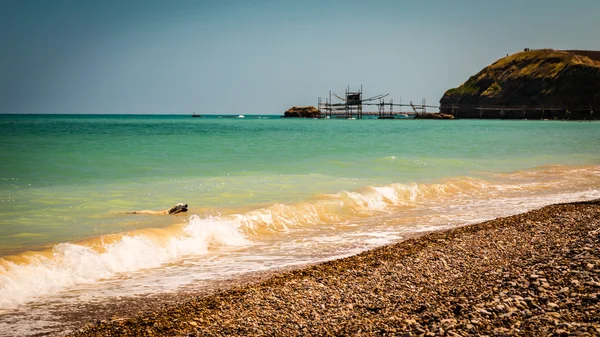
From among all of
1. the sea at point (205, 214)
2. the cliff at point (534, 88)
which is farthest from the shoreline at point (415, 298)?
the cliff at point (534, 88)

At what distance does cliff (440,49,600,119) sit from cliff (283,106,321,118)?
41.2 metres

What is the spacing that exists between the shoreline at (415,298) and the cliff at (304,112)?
524ft

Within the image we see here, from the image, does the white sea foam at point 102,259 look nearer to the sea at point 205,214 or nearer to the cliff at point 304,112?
the sea at point 205,214

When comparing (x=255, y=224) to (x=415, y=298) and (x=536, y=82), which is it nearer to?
(x=415, y=298)

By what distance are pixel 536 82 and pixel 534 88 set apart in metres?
1.56

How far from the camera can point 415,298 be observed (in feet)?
17.0

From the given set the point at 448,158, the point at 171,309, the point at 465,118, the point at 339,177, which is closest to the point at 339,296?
the point at 171,309

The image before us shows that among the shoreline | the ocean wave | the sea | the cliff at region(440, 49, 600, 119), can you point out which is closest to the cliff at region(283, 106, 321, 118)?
the cliff at region(440, 49, 600, 119)

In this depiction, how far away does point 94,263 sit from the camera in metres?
7.65

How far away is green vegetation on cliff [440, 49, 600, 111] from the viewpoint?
386ft

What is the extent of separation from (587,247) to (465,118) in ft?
498

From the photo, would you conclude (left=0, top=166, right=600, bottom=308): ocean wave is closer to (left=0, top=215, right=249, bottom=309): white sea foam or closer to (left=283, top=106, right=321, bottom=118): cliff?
(left=0, top=215, right=249, bottom=309): white sea foam

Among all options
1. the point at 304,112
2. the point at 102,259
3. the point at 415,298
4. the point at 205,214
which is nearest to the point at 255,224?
the point at 205,214

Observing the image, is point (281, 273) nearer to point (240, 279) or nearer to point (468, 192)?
point (240, 279)
